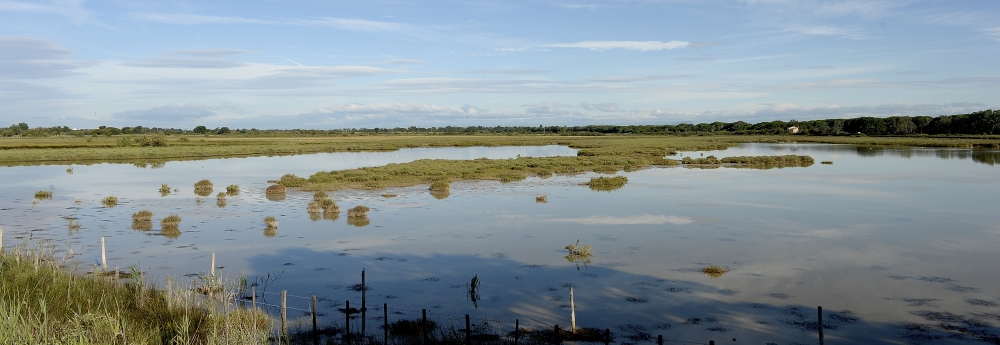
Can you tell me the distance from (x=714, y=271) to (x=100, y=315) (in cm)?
1112

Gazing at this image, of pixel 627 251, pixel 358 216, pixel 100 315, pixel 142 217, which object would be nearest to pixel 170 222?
pixel 142 217

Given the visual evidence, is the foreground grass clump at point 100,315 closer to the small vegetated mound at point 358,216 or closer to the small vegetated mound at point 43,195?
the small vegetated mound at point 358,216

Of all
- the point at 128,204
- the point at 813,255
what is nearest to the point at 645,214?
the point at 813,255

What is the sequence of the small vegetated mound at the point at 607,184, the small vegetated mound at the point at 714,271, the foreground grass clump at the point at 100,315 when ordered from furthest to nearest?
the small vegetated mound at the point at 607,184, the small vegetated mound at the point at 714,271, the foreground grass clump at the point at 100,315

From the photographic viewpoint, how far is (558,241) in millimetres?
18469

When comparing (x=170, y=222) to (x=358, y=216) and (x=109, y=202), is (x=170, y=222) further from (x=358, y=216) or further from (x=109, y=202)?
(x=109, y=202)

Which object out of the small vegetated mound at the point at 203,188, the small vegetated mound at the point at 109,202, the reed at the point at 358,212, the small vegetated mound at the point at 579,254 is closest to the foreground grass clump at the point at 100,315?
the small vegetated mound at the point at 579,254

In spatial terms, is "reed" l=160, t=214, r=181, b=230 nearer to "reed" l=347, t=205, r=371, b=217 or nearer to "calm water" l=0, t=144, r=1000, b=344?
"calm water" l=0, t=144, r=1000, b=344

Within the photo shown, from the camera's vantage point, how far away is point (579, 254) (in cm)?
1645

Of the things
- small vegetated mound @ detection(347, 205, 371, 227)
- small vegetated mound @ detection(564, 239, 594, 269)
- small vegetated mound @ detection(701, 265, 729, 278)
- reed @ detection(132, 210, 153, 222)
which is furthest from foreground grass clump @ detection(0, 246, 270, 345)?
reed @ detection(132, 210, 153, 222)

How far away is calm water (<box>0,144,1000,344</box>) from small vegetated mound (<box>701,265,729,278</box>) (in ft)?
0.59

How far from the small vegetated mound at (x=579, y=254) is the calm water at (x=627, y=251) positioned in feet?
0.94

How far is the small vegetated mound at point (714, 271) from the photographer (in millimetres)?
14398

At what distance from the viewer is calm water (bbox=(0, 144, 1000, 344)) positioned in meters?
11.6
